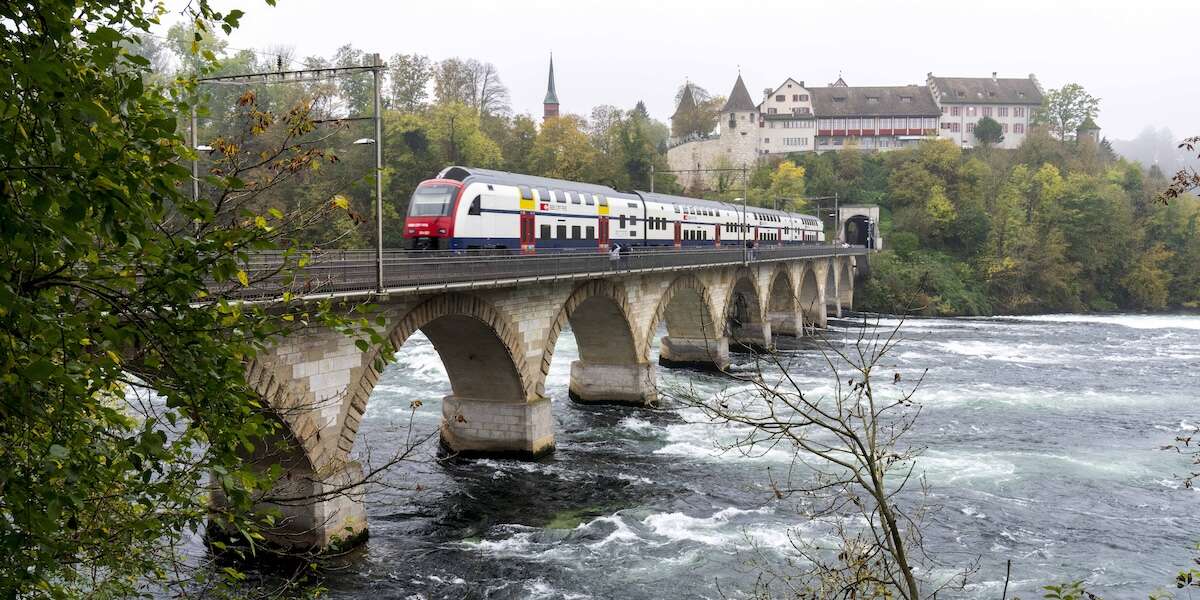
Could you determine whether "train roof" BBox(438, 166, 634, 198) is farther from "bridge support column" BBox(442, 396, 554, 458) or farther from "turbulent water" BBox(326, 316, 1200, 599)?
"turbulent water" BBox(326, 316, 1200, 599)

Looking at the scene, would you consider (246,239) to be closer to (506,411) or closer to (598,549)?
(598,549)

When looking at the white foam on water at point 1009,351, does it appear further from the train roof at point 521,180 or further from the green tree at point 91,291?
the green tree at point 91,291

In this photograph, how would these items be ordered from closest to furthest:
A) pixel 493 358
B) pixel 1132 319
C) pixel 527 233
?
pixel 493 358 < pixel 527 233 < pixel 1132 319

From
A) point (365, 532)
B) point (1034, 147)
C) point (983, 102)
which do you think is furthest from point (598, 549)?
point (983, 102)

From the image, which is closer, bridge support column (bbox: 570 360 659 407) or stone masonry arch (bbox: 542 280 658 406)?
stone masonry arch (bbox: 542 280 658 406)

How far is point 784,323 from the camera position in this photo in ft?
202

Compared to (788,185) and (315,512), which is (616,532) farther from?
(788,185)

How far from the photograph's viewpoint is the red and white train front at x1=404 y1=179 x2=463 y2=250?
85.0 feet

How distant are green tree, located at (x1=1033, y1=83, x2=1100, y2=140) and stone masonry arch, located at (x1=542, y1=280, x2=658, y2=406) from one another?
366 feet

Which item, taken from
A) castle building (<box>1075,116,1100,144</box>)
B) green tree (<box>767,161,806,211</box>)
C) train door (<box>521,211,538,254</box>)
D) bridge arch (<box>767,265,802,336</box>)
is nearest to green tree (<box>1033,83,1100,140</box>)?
castle building (<box>1075,116,1100,144</box>)

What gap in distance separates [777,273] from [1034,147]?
67616 mm

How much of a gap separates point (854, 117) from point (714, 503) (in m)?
110

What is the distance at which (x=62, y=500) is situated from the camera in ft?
16.5

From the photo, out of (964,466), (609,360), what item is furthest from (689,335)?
(964,466)
